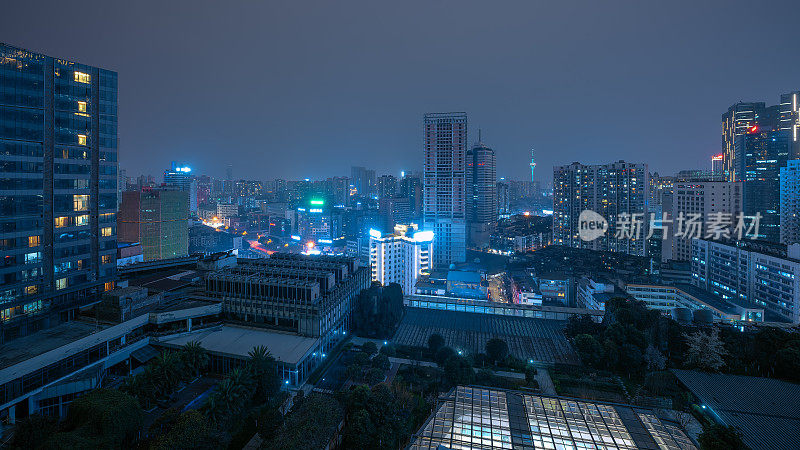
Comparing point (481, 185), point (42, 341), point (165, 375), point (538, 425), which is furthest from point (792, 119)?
point (42, 341)

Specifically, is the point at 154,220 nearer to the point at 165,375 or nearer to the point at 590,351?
the point at 165,375

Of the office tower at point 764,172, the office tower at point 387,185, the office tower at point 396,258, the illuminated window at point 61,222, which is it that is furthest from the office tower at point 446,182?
the office tower at point 387,185

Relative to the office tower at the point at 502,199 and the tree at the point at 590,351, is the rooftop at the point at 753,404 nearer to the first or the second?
the tree at the point at 590,351

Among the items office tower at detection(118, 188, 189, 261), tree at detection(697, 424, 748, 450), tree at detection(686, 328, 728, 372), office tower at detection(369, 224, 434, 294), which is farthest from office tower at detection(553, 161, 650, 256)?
office tower at detection(118, 188, 189, 261)

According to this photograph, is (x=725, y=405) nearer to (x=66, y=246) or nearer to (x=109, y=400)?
(x=109, y=400)

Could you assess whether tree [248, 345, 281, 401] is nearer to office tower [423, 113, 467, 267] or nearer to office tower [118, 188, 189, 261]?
office tower [423, 113, 467, 267]

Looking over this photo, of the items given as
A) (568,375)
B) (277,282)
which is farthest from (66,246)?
(568,375)
